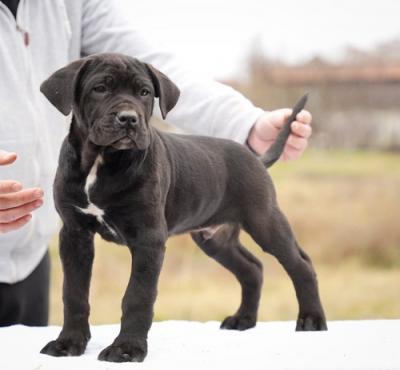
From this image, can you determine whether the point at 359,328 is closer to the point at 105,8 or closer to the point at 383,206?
the point at 105,8

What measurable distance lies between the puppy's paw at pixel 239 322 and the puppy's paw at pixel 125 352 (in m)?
0.45

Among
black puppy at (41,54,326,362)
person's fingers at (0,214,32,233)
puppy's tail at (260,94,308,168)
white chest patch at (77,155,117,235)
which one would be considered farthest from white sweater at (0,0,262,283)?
white chest patch at (77,155,117,235)

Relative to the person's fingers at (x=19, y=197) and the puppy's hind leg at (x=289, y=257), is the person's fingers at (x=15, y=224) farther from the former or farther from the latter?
the puppy's hind leg at (x=289, y=257)

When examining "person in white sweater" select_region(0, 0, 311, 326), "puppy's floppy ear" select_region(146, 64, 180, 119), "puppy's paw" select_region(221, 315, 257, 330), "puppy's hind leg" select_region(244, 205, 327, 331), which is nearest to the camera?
"puppy's floppy ear" select_region(146, 64, 180, 119)

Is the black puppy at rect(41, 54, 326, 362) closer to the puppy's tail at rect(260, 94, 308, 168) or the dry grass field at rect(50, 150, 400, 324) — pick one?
the puppy's tail at rect(260, 94, 308, 168)

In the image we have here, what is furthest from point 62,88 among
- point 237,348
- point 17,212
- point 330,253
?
point 330,253

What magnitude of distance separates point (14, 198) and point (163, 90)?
0.34 m

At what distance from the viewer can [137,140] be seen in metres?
1.29

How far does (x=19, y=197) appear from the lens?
1413mm

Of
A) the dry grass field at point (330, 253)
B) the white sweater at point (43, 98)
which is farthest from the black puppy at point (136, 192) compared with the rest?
the dry grass field at point (330, 253)

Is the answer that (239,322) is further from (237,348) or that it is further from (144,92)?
(144,92)

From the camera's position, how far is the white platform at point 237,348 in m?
1.35

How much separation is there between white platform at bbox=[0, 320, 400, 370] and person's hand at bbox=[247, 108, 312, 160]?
416mm

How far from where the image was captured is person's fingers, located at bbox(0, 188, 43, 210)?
4.60 feet
